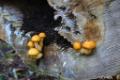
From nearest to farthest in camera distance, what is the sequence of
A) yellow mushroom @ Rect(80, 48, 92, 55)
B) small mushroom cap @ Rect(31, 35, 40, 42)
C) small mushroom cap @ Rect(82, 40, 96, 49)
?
small mushroom cap @ Rect(82, 40, 96, 49), yellow mushroom @ Rect(80, 48, 92, 55), small mushroom cap @ Rect(31, 35, 40, 42)

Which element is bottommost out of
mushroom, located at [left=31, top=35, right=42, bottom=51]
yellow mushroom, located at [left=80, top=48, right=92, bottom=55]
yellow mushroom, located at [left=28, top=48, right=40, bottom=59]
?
yellow mushroom, located at [left=80, top=48, right=92, bottom=55]

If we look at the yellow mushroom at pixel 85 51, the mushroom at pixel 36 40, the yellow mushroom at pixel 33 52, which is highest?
the mushroom at pixel 36 40

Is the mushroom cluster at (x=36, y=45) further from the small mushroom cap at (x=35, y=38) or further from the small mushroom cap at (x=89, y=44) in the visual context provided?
the small mushroom cap at (x=89, y=44)

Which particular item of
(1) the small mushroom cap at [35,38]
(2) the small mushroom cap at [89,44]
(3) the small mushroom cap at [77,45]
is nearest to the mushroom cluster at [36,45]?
(1) the small mushroom cap at [35,38]

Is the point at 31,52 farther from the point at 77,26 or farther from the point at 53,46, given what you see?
the point at 77,26

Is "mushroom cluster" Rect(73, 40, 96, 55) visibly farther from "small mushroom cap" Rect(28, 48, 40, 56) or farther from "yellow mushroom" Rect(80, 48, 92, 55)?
"small mushroom cap" Rect(28, 48, 40, 56)

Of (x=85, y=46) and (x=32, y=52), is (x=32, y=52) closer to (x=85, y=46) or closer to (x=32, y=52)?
(x=32, y=52)

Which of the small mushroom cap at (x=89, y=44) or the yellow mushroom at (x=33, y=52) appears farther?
the yellow mushroom at (x=33, y=52)

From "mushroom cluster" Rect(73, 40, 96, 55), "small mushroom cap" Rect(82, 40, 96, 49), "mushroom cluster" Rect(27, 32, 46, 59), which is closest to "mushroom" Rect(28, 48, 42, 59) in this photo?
"mushroom cluster" Rect(27, 32, 46, 59)
